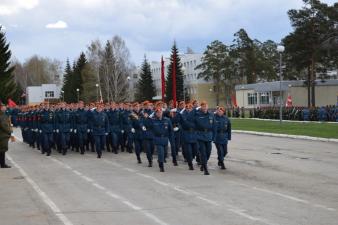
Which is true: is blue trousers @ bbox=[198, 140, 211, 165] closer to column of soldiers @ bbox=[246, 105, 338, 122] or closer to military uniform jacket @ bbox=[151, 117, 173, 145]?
military uniform jacket @ bbox=[151, 117, 173, 145]

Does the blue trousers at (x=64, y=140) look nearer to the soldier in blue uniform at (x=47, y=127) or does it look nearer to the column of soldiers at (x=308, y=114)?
the soldier in blue uniform at (x=47, y=127)

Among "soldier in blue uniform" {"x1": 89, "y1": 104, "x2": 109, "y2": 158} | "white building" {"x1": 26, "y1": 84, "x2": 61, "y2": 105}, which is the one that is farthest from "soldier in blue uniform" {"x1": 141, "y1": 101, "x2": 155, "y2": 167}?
"white building" {"x1": 26, "y1": 84, "x2": 61, "y2": 105}

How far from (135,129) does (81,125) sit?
3732mm

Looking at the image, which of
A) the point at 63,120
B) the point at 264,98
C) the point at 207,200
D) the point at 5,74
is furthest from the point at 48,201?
the point at 264,98

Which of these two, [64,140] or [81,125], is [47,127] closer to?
[64,140]

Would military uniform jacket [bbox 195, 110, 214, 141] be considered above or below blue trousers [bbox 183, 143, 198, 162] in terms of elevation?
above

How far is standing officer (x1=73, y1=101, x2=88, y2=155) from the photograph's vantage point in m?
20.9

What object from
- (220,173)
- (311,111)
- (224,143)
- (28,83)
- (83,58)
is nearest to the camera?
(220,173)

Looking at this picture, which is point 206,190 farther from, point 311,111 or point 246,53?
point 246,53

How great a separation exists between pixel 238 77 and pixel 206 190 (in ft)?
292

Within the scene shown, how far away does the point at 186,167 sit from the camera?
15.9 meters

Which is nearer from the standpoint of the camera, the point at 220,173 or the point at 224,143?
the point at 220,173

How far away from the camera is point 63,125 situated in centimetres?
2112

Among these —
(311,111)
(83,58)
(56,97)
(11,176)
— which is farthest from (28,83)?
(11,176)
